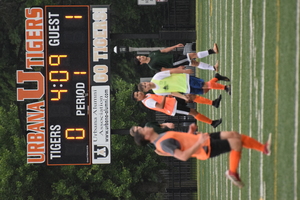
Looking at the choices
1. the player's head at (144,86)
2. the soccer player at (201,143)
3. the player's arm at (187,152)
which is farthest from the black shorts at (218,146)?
the player's head at (144,86)

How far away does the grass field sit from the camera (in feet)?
23.6

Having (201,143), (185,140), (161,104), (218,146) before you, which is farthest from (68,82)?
(201,143)

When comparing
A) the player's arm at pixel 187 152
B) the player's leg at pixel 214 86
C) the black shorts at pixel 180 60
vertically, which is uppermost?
the black shorts at pixel 180 60

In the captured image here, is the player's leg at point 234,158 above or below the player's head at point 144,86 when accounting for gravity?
below

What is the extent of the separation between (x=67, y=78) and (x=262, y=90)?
7917 millimetres

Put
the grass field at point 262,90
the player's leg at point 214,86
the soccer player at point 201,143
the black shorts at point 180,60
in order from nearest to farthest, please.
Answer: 1. the grass field at point 262,90
2. the soccer player at point 201,143
3. the player's leg at point 214,86
4. the black shorts at point 180,60

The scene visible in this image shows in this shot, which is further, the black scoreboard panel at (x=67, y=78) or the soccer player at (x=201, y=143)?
the black scoreboard panel at (x=67, y=78)

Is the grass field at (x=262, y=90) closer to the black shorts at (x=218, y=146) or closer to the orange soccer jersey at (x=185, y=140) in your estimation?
the black shorts at (x=218, y=146)

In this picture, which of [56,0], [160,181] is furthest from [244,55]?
[56,0]

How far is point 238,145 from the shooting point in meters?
7.57

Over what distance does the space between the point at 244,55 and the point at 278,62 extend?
9.17ft

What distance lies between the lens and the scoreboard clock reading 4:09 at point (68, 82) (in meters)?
15.3

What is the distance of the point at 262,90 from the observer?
8.91 m

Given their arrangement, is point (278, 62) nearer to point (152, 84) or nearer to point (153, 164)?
point (152, 84)
